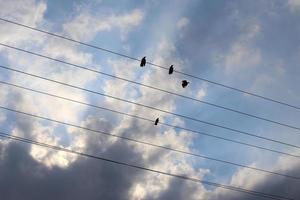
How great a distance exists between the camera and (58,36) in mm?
29859

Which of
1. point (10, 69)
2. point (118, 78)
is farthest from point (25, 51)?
point (118, 78)

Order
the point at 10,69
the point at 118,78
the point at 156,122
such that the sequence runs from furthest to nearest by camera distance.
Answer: the point at 156,122 → the point at 118,78 → the point at 10,69

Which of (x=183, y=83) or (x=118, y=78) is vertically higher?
(x=183, y=83)

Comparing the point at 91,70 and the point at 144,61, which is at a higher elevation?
the point at 144,61

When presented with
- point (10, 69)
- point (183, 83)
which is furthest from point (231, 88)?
point (10, 69)

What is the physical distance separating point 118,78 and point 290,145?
15.9 meters

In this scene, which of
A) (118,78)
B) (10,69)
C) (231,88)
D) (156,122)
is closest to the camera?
(10,69)

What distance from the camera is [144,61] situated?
32.5 metres

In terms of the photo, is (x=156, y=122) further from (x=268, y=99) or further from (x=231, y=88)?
(x=268, y=99)

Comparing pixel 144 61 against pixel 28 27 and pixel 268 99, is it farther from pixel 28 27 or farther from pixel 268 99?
pixel 268 99

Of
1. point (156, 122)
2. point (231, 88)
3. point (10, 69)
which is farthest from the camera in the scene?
point (156, 122)

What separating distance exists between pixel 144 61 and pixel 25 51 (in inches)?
331

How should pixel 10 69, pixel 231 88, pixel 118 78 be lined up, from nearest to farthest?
pixel 10 69 → pixel 118 78 → pixel 231 88

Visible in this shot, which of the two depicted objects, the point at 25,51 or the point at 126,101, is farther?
the point at 126,101
